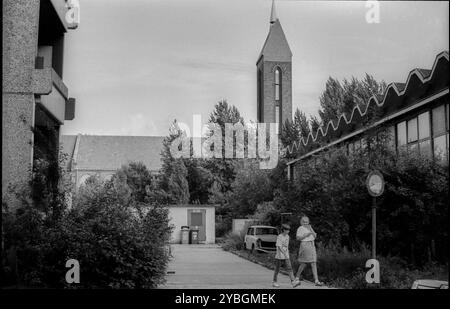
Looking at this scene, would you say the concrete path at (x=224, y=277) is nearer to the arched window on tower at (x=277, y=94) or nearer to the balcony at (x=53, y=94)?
the balcony at (x=53, y=94)

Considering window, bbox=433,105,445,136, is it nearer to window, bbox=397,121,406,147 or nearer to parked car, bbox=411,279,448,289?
window, bbox=397,121,406,147

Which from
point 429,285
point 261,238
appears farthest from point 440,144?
point 429,285

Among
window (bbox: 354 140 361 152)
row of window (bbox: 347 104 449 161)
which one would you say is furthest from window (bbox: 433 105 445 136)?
window (bbox: 354 140 361 152)

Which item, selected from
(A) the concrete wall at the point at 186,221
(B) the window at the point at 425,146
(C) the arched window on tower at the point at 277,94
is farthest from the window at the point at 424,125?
(A) the concrete wall at the point at 186,221

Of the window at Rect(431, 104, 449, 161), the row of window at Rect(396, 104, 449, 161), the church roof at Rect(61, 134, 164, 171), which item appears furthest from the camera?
the row of window at Rect(396, 104, 449, 161)

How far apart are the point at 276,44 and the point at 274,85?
436 centimetres

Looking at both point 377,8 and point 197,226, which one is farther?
point 197,226

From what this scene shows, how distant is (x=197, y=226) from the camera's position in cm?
3141

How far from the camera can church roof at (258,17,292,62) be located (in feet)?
26.2

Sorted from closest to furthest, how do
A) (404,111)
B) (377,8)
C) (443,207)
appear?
(377,8) < (443,207) < (404,111)

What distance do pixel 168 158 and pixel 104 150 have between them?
2722 mm

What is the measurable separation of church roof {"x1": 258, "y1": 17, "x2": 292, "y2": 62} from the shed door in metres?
20.2
